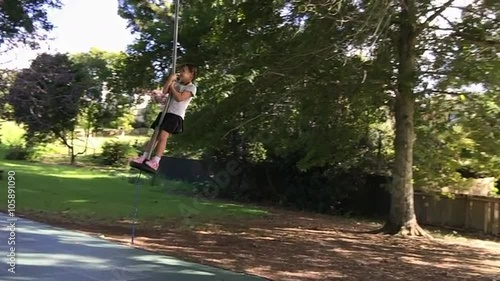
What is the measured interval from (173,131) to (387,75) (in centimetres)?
778

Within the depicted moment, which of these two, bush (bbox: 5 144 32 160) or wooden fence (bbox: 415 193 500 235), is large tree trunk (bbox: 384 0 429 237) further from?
bush (bbox: 5 144 32 160)

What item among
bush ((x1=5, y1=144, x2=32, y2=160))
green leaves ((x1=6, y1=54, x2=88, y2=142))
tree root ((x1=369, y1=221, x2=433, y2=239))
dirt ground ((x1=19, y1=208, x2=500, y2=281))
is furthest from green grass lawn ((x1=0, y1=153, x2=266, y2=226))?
bush ((x1=5, y1=144, x2=32, y2=160))

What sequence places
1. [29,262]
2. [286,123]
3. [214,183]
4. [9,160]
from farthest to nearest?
1. [9,160]
2. [214,183]
3. [286,123]
4. [29,262]

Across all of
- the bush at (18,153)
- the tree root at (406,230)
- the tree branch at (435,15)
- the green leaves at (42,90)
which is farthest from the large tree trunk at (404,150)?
the bush at (18,153)

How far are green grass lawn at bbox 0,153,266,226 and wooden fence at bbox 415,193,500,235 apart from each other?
5.23 metres

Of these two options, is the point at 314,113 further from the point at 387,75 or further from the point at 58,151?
the point at 58,151

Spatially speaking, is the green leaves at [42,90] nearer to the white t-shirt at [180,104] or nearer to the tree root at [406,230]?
the tree root at [406,230]

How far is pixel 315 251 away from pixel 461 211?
8.18 metres

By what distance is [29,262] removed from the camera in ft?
24.7

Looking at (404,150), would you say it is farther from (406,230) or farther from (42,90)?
(42,90)

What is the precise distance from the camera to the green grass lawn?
47.5 feet

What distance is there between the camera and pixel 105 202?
1722 cm

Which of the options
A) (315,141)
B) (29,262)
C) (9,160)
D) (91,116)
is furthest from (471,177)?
(9,160)

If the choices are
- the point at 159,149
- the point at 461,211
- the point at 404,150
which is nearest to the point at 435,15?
the point at 404,150
